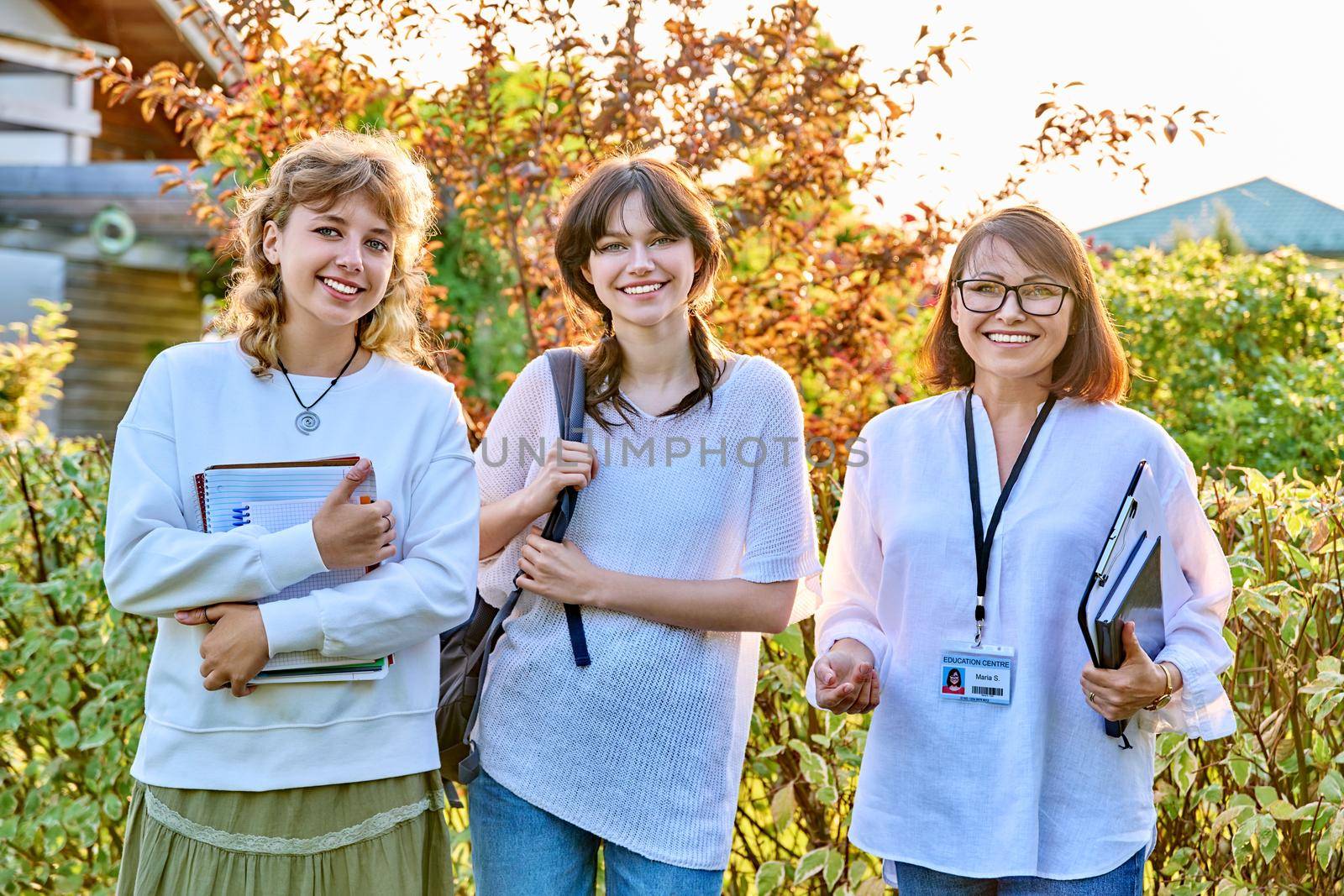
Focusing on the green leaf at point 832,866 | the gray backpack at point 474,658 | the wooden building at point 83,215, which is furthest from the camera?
the wooden building at point 83,215

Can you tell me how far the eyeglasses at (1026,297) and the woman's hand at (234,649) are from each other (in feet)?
4.29

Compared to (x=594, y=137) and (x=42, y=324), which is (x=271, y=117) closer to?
(x=594, y=137)

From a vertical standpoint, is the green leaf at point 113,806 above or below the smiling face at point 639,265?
below

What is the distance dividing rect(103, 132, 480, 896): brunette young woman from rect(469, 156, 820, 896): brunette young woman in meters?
0.15

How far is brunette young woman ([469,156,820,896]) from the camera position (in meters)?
2.17

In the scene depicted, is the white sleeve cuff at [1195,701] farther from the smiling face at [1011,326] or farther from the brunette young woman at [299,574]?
the brunette young woman at [299,574]

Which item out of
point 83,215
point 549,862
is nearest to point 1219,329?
point 549,862

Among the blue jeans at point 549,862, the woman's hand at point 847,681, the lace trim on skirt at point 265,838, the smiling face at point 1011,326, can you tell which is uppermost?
the smiling face at point 1011,326

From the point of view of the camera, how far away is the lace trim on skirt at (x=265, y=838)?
2049 mm

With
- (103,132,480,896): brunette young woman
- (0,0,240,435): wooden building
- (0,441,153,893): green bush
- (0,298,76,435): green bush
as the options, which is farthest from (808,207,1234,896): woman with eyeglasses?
(0,0,240,435): wooden building

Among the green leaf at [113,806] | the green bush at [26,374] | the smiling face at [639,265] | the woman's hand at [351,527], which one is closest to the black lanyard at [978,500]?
the smiling face at [639,265]

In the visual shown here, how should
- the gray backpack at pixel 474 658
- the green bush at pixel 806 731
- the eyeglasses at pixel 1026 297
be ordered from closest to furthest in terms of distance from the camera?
the eyeglasses at pixel 1026 297 < the gray backpack at pixel 474 658 < the green bush at pixel 806 731

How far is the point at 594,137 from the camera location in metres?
3.89

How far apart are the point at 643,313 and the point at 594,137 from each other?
1.78 metres
